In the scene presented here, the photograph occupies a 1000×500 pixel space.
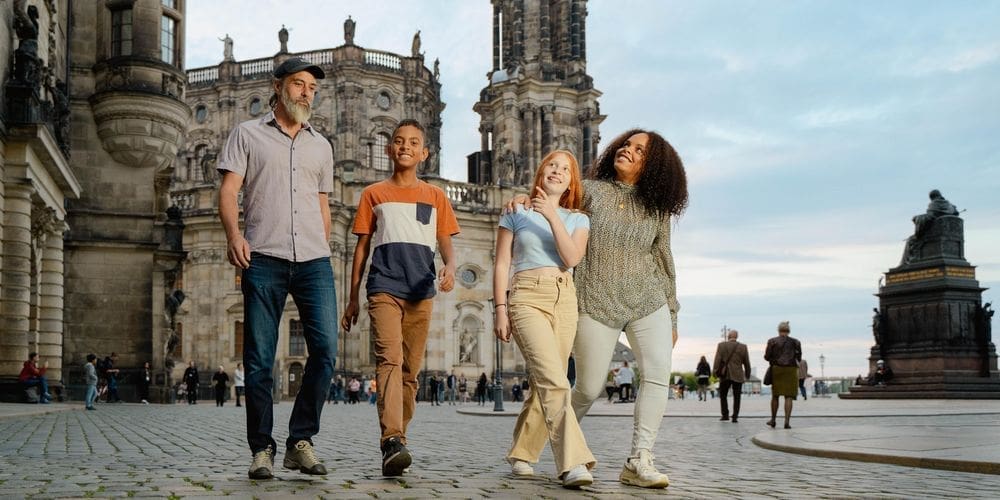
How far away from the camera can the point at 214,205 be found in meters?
54.9

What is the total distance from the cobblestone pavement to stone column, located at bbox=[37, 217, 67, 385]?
41.3ft

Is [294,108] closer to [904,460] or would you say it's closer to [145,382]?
[904,460]

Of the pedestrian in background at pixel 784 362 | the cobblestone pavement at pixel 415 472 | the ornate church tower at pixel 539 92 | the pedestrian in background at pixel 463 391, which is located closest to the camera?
the cobblestone pavement at pixel 415 472

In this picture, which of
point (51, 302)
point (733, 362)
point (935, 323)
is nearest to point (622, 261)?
point (733, 362)

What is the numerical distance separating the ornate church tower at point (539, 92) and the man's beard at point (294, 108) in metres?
52.7

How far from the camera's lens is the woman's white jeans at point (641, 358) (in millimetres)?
6391

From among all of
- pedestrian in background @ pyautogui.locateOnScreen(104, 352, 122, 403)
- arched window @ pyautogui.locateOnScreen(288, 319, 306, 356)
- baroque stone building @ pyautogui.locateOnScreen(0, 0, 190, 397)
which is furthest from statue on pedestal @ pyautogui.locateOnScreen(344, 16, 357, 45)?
pedestrian in background @ pyautogui.locateOnScreen(104, 352, 122, 403)

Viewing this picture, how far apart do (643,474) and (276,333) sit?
2.21 meters

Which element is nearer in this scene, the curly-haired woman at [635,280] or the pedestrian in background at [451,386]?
the curly-haired woman at [635,280]

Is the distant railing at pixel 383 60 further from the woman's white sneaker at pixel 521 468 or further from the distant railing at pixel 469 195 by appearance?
the woman's white sneaker at pixel 521 468

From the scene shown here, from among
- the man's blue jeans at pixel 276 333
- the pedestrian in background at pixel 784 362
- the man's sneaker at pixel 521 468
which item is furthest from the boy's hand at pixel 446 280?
the pedestrian in background at pixel 784 362

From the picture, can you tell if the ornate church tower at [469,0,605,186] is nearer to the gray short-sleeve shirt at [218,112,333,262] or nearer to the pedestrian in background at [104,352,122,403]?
the pedestrian in background at [104,352,122,403]

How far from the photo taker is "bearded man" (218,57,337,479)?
625 cm

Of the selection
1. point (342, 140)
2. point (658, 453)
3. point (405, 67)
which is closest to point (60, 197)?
point (658, 453)
